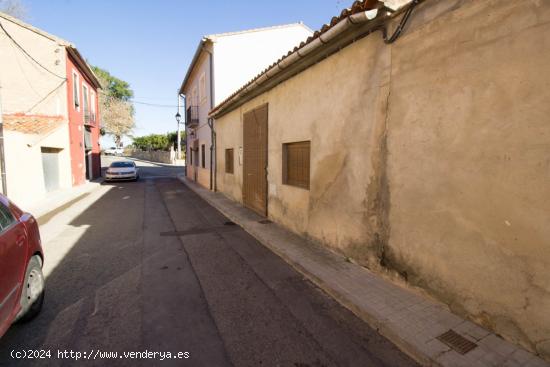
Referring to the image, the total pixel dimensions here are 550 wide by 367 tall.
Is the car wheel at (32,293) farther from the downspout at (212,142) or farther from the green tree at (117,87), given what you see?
the green tree at (117,87)

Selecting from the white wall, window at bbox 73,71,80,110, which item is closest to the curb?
the white wall

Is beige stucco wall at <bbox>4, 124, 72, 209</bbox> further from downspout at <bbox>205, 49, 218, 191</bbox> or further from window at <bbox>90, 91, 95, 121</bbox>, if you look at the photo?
window at <bbox>90, 91, 95, 121</bbox>

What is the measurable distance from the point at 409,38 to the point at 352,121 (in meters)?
1.38

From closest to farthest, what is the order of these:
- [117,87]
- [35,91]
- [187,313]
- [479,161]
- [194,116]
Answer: [479,161]
[187,313]
[35,91]
[194,116]
[117,87]

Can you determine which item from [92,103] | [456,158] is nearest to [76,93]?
[92,103]

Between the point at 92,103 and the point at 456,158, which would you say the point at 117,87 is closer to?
the point at 92,103

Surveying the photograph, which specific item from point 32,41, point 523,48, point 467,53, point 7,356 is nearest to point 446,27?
point 467,53

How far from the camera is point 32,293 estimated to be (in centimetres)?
314

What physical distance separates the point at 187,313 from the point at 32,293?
1.72 m

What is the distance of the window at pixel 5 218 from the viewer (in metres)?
2.88

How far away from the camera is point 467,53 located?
116 inches

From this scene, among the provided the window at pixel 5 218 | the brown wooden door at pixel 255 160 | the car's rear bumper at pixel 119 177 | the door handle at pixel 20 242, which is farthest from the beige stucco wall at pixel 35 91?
the door handle at pixel 20 242

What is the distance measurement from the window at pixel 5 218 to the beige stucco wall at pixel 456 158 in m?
4.42

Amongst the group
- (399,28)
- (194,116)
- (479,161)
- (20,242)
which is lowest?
(20,242)
